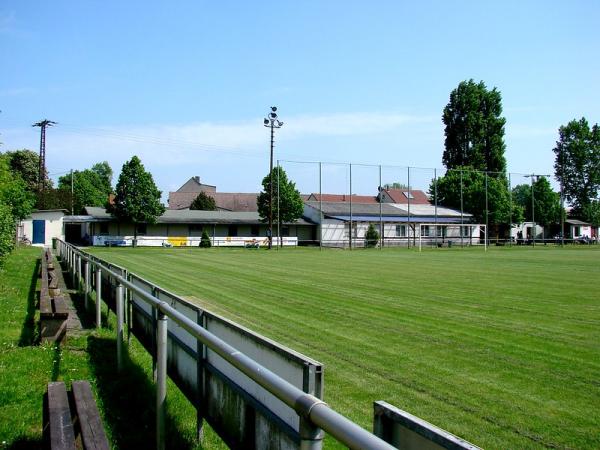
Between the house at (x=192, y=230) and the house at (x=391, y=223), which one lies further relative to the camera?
the house at (x=391, y=223)

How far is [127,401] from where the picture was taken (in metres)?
5.71

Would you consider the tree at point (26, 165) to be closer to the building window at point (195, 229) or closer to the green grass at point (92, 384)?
the building window at point (195, 229)

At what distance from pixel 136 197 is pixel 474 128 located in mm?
48870

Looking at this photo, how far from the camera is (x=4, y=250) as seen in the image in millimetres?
17141

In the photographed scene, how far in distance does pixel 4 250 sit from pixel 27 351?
36.9ft

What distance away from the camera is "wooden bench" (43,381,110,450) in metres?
3.72

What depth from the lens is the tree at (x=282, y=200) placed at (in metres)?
60.2

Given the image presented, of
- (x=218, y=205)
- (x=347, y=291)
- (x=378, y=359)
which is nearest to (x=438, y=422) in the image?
(x=378, y=359)

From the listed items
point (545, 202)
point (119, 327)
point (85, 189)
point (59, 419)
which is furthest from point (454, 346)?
point (85, 189)

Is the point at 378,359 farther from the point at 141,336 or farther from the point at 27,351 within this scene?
the point at 27,351

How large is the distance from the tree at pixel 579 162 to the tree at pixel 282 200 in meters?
49.1

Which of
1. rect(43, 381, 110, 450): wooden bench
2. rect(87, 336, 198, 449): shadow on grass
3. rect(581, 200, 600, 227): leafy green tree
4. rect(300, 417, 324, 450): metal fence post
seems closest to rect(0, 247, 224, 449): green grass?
rect(87, 336, 198, 449): shadow on grass

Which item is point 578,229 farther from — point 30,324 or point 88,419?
point 88,419

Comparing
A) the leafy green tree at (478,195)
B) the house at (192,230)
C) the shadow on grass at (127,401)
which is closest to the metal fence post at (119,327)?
the shadow on grass at (127,401)
